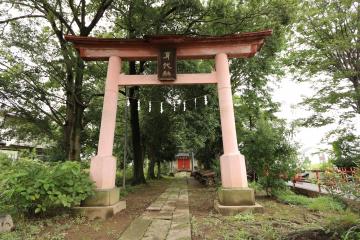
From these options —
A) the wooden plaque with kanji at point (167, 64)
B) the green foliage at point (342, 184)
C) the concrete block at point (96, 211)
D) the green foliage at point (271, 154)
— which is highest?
the wooden plaque with kanji at point (167, 64)

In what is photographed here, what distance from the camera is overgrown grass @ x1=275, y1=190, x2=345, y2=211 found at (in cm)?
637

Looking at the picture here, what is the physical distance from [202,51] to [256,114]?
36.4ft

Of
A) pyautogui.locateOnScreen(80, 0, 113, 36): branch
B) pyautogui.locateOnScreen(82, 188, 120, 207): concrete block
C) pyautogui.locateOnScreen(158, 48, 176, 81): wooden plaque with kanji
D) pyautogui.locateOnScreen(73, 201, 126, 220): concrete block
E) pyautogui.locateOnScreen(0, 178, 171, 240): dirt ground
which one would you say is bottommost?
pyautogui.locateOnScreen(0, 178, 171, 240): dirt ground

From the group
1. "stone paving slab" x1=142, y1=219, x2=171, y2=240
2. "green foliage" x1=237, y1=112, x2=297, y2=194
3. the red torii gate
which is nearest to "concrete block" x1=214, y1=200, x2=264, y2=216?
the red torii gate

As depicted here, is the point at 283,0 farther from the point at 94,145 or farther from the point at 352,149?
the point at 94,145

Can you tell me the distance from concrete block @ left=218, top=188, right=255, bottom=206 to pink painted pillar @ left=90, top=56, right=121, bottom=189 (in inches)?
115

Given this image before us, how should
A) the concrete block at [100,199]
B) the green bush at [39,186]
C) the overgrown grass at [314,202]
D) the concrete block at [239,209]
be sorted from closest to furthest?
the green bush at [39,186] < the concrete block at [239,209] < the concrete block at [100,199] < the overgrown grass at [314,202]

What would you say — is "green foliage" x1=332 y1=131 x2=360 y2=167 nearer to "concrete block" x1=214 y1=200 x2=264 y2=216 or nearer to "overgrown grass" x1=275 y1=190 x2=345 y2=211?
"overgrown grass" x1=275 y1=190 x2=345 y2=211

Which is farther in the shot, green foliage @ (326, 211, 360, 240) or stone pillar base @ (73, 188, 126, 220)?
stone pillar base @ (73, 188, 126, 220)

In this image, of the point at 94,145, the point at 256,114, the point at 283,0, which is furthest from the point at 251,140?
the point at 94,145

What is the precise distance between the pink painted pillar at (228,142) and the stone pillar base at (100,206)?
283 centimetres

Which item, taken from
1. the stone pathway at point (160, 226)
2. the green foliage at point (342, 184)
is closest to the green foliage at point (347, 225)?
the green foliage at point (342, 184)

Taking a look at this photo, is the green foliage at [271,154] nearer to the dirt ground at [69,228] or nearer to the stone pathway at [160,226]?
the stone pathway at [160,226]

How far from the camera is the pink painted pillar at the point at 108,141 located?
6.50 meters
